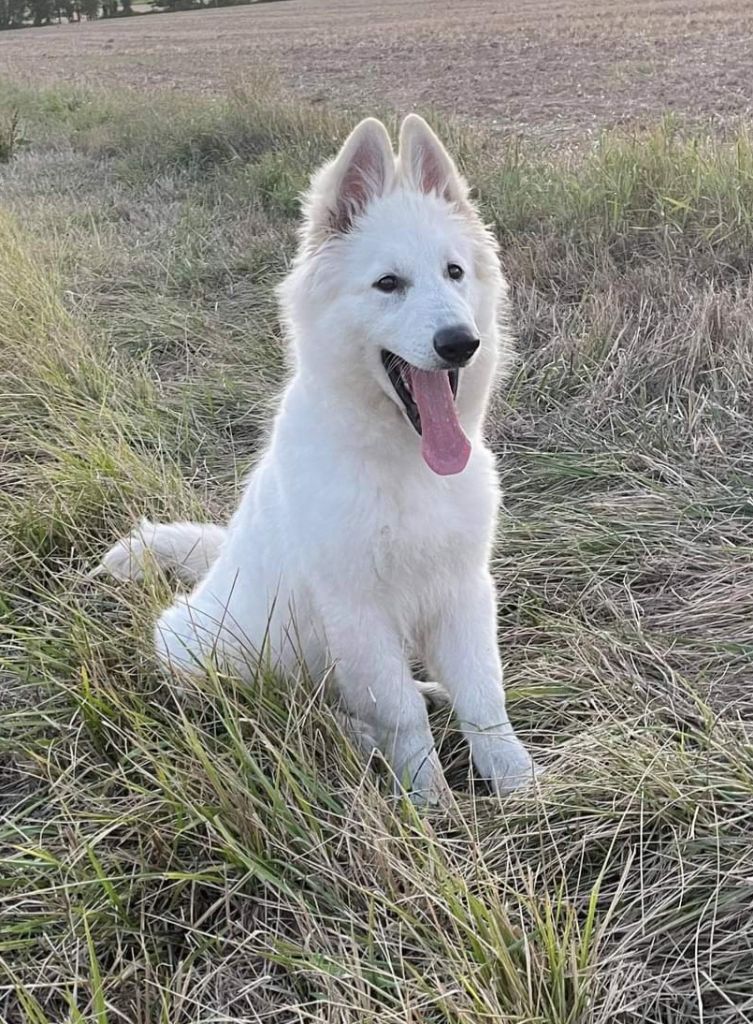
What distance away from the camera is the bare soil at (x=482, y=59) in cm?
1134

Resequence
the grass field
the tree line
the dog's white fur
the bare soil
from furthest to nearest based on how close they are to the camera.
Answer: the tree line < the bare soil < the dog's white fur < the grass field

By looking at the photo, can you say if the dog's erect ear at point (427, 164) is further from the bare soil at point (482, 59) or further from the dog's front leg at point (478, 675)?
the bare soil at point (482, 59)

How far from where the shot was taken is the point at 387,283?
213cm

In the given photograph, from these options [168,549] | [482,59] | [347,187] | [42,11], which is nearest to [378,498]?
[347,187]

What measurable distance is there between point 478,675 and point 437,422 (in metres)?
0.64

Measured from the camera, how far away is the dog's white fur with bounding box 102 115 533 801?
2.03 meters

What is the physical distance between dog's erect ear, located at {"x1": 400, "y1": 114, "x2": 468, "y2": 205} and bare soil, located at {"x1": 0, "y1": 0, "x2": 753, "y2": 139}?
611cm

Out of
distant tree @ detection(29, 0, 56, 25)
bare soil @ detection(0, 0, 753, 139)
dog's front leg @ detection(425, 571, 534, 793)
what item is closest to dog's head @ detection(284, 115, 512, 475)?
dog's front leg @ detection(425, 571, 534, 793)

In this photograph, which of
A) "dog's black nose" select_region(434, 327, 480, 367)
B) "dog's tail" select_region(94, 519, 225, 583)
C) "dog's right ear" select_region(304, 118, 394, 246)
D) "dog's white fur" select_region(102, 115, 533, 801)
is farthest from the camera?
"dog's tail" select_region(94, 519, 225, 583)

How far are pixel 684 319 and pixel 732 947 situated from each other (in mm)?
3060

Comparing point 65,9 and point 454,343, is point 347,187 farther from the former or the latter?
point 65,9

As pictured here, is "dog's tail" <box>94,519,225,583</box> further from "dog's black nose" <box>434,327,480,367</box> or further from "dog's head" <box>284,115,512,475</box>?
"dog's black nose" <box>434,327,480,367</box>

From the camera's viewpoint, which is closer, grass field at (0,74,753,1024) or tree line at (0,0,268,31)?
grass field at (0,74,753,1024)

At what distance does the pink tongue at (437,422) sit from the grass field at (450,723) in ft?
2.15
